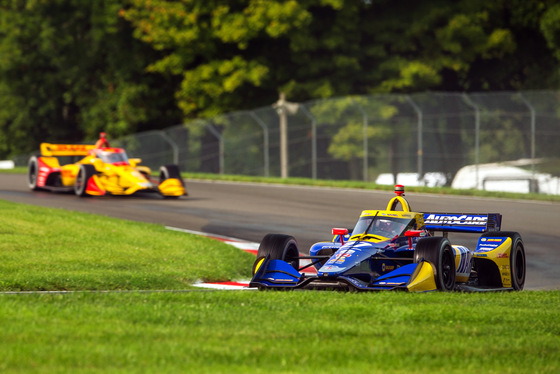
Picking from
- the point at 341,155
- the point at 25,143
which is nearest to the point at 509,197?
the point at 341,155

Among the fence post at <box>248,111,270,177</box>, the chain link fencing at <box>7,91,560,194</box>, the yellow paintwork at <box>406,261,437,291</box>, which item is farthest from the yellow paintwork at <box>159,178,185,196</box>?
the yellow paintwork at <box>406,261,437,291</box>

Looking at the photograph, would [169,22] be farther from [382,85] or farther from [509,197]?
[509,197]

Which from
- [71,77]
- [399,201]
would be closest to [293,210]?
[399,201]

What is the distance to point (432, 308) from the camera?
370 inches

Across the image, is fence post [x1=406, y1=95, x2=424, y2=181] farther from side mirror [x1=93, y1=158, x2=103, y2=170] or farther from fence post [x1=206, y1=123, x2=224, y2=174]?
side mirror [x1=93, y1=158, x2=103, y2=170]

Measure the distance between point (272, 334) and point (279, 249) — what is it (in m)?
4.22

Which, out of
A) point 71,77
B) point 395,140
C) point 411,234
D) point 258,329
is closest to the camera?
point 258,329

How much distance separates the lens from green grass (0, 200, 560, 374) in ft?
22.6

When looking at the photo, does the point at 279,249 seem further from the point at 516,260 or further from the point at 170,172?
the point at 170,172

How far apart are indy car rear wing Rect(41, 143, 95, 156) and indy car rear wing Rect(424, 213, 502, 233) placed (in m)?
15.1

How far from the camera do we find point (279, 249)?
39.7 feet

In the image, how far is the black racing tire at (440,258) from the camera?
11.2 meters

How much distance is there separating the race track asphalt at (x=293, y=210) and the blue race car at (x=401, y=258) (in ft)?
4.36

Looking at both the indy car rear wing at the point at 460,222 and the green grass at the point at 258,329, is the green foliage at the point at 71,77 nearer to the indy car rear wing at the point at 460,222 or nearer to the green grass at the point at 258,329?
the indy car rear wing at the point at 460,222
